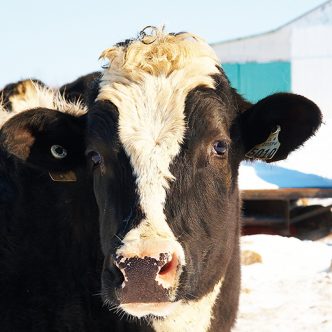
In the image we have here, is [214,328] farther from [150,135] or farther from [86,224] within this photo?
[150,135]

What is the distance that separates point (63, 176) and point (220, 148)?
1.00 metres

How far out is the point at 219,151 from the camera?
14.1 feet

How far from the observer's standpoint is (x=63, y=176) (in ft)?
15.4

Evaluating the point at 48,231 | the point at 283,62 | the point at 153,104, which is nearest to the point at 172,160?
the point at 153,104

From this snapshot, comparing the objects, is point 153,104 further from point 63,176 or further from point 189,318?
point 189,318

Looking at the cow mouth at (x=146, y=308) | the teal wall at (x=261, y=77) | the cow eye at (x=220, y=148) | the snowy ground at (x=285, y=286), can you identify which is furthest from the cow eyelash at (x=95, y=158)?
the teal wall at (x=261, y=77)

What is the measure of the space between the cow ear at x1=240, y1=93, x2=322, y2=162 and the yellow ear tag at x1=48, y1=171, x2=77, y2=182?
1039 mm

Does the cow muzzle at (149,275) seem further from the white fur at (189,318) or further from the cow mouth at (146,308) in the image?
the white fur at (189,318)

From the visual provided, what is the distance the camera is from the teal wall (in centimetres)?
3031

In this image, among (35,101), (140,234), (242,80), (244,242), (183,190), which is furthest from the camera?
(242,80)

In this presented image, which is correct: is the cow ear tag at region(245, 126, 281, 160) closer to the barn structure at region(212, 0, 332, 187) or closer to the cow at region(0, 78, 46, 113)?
the cow at region(0, 78, 46, 113)

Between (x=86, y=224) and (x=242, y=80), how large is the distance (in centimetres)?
2638

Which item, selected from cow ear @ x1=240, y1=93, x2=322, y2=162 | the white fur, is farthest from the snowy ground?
cow ear @ x1=240, y1=93, x2=322, y2=162

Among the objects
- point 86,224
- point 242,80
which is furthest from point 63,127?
point 242,80
